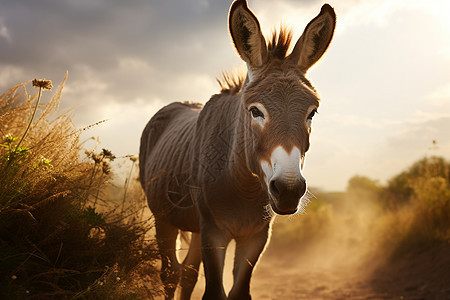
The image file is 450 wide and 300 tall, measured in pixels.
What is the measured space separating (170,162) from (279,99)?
222 centimetres

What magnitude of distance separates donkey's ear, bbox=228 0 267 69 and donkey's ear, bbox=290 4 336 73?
0.29 metres

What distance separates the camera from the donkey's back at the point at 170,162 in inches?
159

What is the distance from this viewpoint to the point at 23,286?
2.48 meters

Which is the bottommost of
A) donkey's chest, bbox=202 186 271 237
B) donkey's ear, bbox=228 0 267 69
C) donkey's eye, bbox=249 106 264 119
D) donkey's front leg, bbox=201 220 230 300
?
donkey's front leg, bbox=201 220 230 300

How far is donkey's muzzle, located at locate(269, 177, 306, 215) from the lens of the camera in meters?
2.19

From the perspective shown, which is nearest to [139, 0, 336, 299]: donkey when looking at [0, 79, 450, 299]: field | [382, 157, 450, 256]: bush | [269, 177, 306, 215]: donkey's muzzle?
[269, 177, 306, 215]: donkey's muzzle

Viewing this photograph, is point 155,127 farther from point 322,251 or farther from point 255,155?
point 322,251

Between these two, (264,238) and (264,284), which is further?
(264,284)

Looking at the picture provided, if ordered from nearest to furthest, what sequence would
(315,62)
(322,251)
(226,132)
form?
(315,62) < (226,132) < (322,251)

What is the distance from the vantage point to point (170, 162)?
4480 mm

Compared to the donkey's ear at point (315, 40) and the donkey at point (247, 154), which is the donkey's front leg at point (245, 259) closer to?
the donkey at point (247, 154)

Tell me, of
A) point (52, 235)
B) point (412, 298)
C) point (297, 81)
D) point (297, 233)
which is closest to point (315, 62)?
point (297, 81)

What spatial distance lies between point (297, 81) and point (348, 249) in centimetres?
1054

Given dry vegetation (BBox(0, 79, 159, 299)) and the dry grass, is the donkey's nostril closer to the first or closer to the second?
the dry grass
